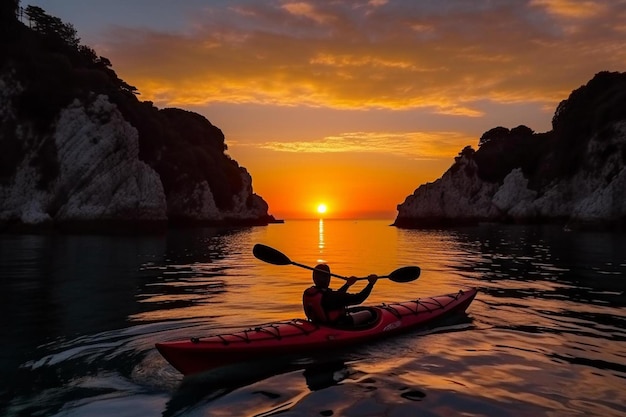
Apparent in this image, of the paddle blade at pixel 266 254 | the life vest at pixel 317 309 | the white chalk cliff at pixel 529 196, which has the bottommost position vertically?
the life vest at pixel 317 309

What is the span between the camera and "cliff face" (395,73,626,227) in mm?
54844

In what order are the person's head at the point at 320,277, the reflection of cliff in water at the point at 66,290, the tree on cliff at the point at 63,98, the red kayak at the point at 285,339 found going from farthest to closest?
the tree on cliff at the point at 63,98 < the reflection of cliff in water at the point at 66,290 < the person's head at the point at 320,277 < the red kayak at the point at 285,339

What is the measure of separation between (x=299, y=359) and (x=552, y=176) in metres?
74.2

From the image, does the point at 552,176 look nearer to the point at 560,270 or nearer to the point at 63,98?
→ the point at 560,270

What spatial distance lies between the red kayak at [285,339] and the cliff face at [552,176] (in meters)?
43.6

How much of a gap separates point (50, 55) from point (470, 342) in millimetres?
59345

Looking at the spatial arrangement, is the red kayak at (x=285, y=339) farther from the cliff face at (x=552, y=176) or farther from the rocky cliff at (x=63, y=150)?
the cliff face at (x=552, y=176)

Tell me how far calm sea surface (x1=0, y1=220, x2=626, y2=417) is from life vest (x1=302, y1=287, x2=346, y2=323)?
63 cm

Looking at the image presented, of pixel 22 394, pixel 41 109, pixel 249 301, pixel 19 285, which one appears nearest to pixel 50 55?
pixel 41 109

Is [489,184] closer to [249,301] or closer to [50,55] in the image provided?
[50,55]

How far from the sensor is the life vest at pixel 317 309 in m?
8.99

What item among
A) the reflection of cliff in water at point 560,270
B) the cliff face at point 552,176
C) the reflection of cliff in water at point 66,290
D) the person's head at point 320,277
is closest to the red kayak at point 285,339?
the person's head at point 320,277

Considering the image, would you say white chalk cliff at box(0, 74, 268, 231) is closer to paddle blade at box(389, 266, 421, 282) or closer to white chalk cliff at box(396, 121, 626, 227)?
paddle blade at box(389, 266, 421, 282)

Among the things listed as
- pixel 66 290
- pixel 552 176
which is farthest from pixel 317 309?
pixel 552 176
